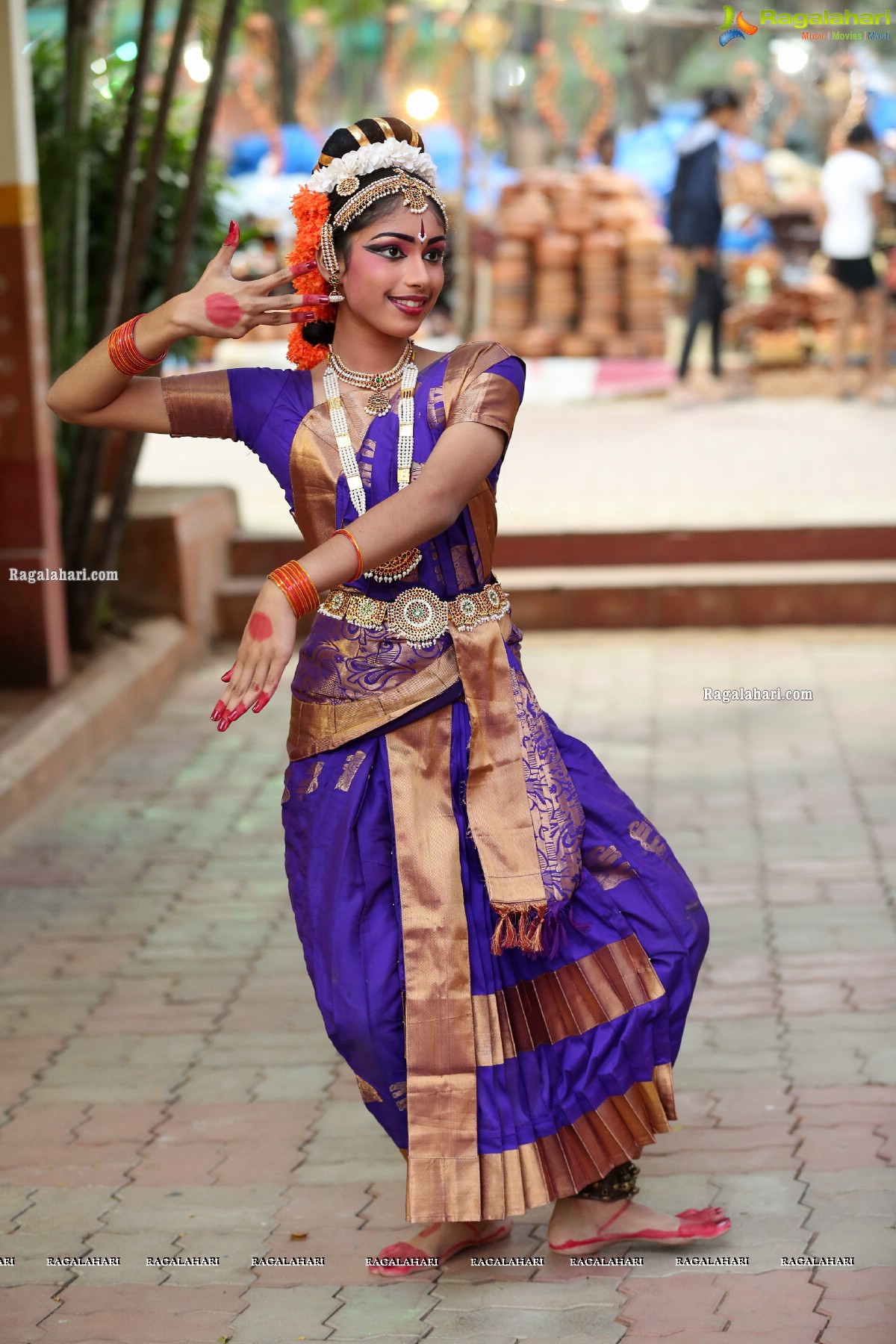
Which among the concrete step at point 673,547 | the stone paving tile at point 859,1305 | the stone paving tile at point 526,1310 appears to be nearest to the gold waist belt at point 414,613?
the stone paving tile at point 526,1310

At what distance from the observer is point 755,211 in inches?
695

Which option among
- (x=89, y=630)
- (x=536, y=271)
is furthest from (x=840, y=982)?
(x=536, y=271)

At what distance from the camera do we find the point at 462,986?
2740mm

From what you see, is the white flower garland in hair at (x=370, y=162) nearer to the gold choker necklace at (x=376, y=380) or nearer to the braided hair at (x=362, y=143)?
the braided hair at (x=362, y=143)

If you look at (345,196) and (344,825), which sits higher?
(345,196)

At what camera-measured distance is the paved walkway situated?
111 inches

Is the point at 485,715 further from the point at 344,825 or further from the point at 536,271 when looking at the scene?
the point at 536,271

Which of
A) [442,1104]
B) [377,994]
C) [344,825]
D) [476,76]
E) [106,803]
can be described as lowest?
[106,803]

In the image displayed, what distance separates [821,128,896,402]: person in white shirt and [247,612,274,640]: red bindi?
10.2 metres

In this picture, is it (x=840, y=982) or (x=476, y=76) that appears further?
(x=476, y=76)

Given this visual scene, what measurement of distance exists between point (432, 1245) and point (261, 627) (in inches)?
47.7

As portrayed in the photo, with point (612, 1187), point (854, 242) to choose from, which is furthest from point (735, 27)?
point (854, 242)

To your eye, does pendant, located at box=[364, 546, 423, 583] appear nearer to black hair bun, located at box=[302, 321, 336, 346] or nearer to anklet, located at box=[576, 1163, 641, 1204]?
black hair bun, located at box=[302, 321, 336, 346]

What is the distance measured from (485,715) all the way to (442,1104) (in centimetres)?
63
